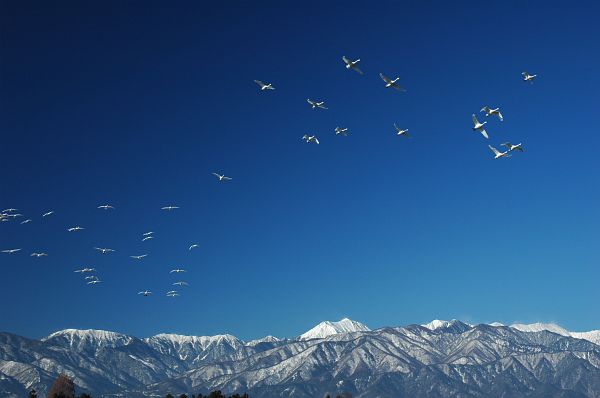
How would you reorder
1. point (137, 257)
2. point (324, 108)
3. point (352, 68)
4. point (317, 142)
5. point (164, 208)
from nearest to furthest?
point (352, 68) < point (324, 108) < point (317, 142) < point (164, 208) < point (137, 257)

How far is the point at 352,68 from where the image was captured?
398 ft

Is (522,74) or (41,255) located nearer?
(522,74)

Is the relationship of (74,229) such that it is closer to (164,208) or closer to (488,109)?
(164,208)

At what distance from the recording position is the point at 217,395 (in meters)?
162

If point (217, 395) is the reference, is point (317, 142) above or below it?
above

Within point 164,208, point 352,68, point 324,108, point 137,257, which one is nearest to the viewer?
point 352,68

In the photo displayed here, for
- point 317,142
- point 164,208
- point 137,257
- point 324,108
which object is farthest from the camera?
point 137,257

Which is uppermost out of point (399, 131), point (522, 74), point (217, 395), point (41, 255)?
point (522, 74)

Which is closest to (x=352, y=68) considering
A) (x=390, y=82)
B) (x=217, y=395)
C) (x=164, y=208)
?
(x=390, y=82)

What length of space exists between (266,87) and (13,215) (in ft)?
256

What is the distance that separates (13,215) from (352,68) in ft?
331

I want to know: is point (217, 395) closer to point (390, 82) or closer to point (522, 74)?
point (390, 82)

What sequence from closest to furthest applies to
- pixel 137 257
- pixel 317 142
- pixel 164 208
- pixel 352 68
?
pixel 352 68
pixel 317 142
pixel 164 208
pixel 137 257

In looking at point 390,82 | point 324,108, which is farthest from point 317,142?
point 390,82
